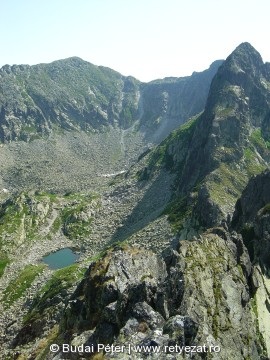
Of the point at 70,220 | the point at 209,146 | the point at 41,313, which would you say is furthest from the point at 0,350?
Answer: the point at 209,146

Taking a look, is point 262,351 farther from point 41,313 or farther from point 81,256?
point 81,256

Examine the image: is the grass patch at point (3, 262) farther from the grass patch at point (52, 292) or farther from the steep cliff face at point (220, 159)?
the steep cliff face at point (220, 159)

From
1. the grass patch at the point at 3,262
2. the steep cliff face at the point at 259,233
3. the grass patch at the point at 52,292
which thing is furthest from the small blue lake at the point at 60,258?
the steep cliff face at the point at 259,233

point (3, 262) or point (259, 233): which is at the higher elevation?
point (259, 233)

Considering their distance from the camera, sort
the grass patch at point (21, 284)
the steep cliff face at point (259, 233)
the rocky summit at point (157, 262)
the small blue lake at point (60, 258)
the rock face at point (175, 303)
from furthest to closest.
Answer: the small blue lake at point (60, 258), the grass patch at point (21, 284), the steep cliff face at point (259, 233), the rocky summit at point (157, 262), the rock face at point (175, 303)

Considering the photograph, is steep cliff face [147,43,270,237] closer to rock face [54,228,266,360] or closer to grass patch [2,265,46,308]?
grass patch [2,265,46,308]

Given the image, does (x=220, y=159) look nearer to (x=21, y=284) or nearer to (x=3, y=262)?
(x=3, y=262)

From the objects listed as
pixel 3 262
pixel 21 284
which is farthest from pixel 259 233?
pixel 3 262

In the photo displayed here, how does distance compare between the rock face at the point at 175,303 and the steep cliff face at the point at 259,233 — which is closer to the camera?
the rock face at the point at 175,303
